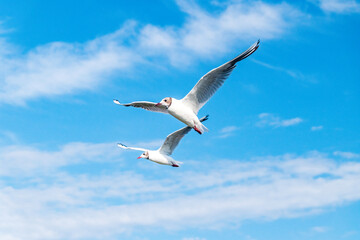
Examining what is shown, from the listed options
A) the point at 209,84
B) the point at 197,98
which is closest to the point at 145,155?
the point at 197,98

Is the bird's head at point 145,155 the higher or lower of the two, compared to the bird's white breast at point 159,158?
higher

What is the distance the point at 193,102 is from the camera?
1911 centimetres

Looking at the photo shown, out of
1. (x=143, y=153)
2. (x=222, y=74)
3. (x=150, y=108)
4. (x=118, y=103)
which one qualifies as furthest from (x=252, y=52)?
(x=143, y=153)

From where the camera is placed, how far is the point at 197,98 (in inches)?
749

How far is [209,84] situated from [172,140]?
553 cm

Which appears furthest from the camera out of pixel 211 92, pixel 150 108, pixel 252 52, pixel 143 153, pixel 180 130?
pixel 143 153

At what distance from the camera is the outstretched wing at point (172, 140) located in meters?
23.0

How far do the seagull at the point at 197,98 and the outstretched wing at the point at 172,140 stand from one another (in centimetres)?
330

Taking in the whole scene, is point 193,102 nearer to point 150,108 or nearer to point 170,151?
point 150,108

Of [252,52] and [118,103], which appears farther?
[118,103]

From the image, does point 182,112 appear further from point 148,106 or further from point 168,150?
point 168,150

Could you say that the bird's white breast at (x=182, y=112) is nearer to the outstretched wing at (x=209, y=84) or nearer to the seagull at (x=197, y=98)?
the seagull at (x=197, y=98)

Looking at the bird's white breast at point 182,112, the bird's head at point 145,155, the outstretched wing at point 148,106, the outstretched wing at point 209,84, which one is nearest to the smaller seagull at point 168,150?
the bird's head at point 145,155

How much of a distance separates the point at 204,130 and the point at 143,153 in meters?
6.60
